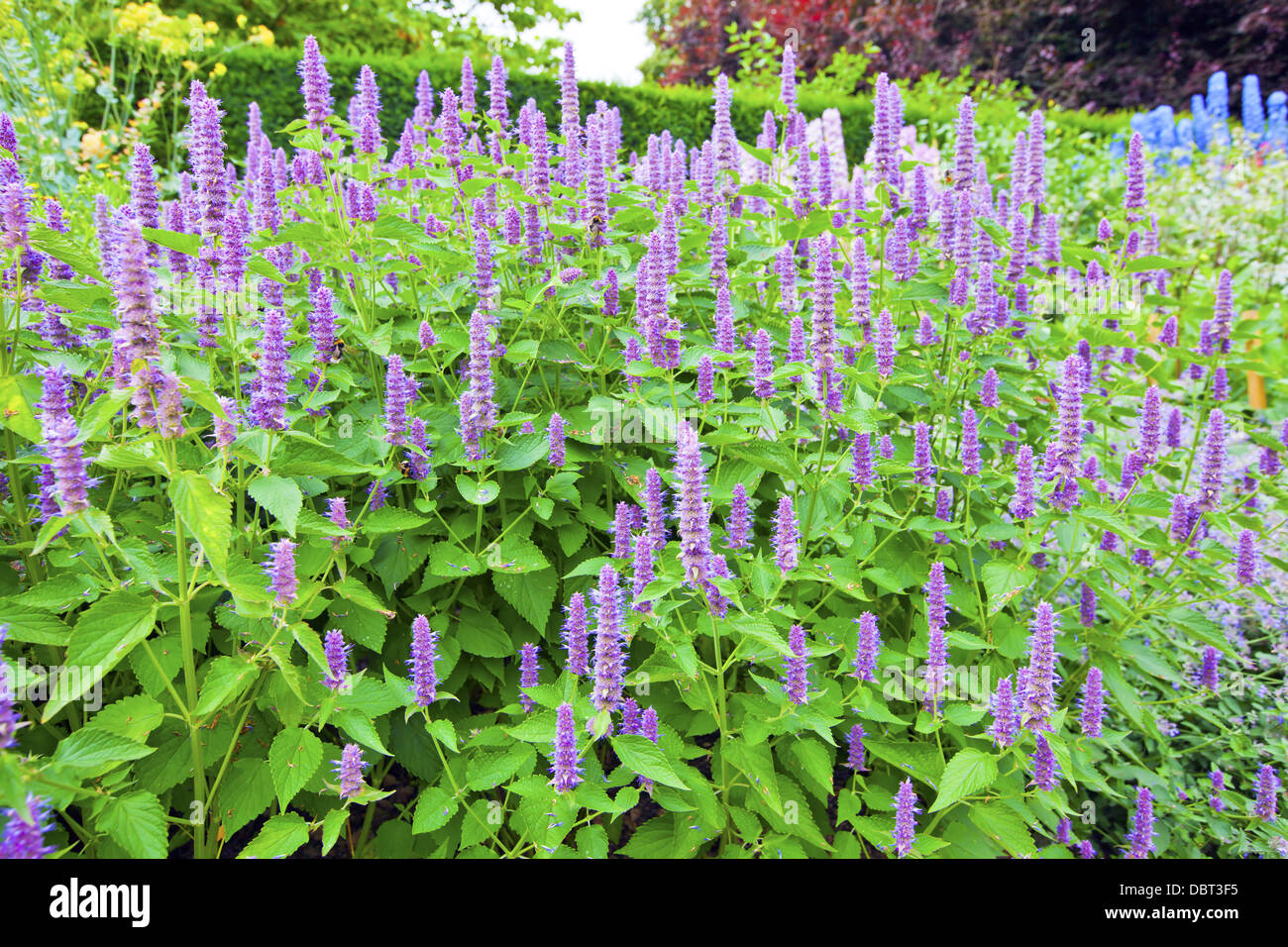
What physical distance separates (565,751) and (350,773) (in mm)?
526

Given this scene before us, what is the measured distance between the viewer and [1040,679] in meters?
2.19

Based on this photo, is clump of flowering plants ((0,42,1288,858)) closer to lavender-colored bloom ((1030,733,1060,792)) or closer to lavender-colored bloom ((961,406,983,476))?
lavender-colored bloom ((1030,733,1060,792))

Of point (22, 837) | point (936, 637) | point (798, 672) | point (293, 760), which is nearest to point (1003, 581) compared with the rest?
point (936, 637)

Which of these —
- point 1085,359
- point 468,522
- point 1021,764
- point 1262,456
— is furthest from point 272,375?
point 1262,456

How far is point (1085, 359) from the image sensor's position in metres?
3.29

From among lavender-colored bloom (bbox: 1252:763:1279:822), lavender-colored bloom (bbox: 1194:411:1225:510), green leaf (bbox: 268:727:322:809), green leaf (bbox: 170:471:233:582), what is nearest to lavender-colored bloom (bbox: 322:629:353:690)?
green leaf (bbox: 268:727:322:809)

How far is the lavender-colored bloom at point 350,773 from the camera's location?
199cm

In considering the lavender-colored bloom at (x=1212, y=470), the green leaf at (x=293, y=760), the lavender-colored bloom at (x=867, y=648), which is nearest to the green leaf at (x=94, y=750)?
the green leaf at (x=293, y=760)

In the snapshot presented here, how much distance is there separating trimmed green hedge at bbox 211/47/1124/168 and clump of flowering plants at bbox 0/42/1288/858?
254 inches

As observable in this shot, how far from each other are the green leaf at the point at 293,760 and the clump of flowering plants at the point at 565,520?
1 centimetres

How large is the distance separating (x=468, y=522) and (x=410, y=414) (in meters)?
0.37

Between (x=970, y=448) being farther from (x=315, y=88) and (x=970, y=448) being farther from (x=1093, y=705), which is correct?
(x=315, y=88)

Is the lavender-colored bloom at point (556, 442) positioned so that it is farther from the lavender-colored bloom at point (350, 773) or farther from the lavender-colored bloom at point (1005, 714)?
the lavender-colored bloom at point (1005, 714)

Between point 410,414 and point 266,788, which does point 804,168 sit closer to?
point 410,414
